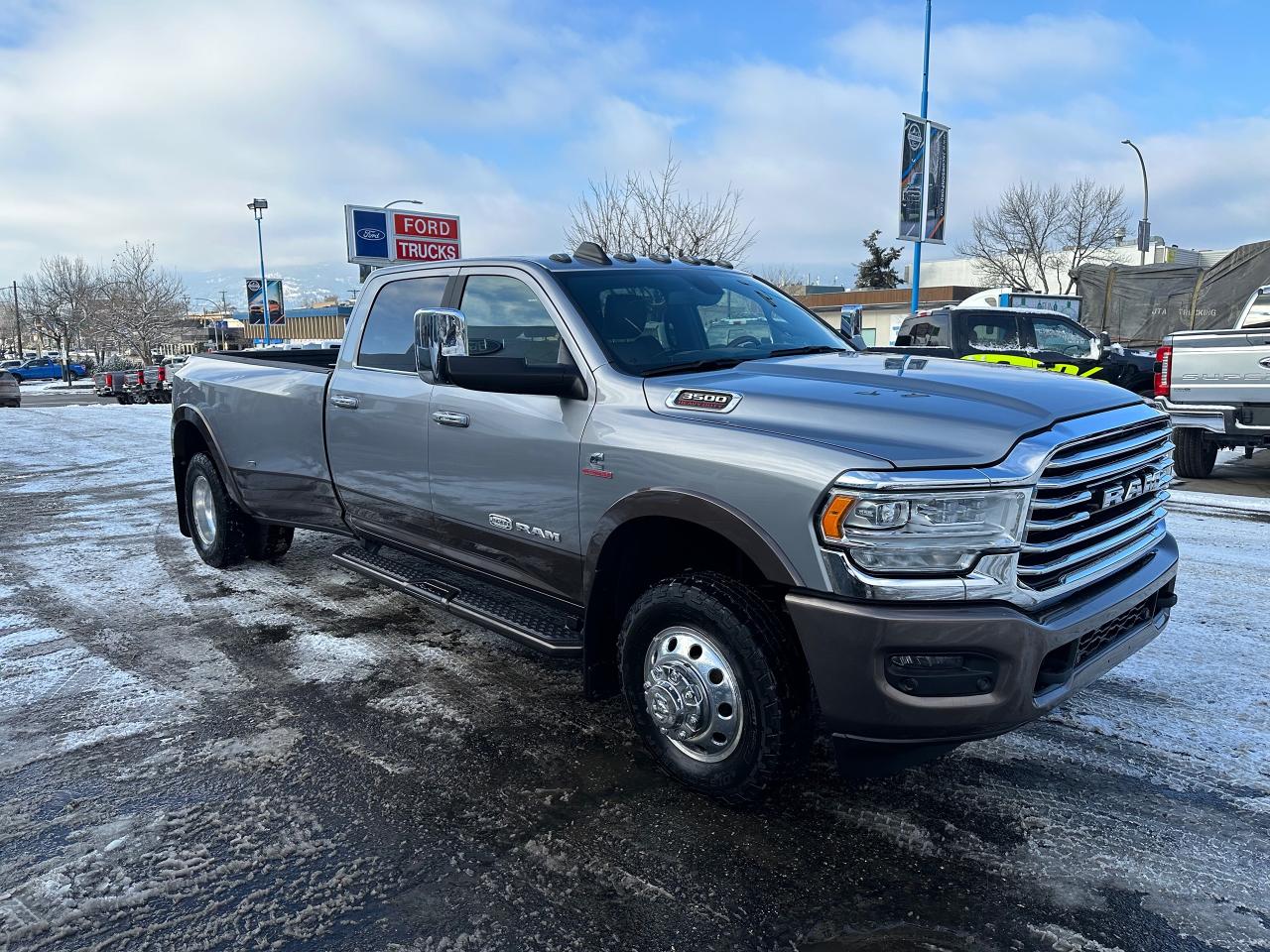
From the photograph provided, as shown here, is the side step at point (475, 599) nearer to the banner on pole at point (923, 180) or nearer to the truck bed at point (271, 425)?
the truck bed at point (271, 425)

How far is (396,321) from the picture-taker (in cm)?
486

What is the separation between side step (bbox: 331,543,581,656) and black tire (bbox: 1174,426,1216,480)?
8.64 m

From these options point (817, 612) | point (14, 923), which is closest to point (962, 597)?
point (817, 612)

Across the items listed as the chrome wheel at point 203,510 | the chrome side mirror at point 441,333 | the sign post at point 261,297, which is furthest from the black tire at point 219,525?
the sign post at point 261,297

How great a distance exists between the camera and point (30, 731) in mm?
3855

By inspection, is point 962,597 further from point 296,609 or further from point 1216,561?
point 1216,561

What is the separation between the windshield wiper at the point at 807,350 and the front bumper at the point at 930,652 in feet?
5.14

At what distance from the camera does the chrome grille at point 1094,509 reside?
2.74 m

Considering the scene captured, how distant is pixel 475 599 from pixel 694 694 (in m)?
1.39

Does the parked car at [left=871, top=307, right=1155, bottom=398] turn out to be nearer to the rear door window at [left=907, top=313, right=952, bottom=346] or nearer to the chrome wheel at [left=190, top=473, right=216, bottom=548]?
the rear door window at [left=907, top=313, right=952, bottom=346]

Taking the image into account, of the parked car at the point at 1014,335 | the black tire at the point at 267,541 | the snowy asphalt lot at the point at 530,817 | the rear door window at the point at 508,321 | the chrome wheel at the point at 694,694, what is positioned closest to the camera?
the snowy asphalt lot at the point at 530,817

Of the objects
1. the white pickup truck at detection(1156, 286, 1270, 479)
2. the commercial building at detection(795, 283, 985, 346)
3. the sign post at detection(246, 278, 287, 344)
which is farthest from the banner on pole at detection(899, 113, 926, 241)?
the sign post at detection(246, 278, 287, 344)

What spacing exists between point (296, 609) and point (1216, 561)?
229 inches

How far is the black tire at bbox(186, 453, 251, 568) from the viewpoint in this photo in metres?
6.26
